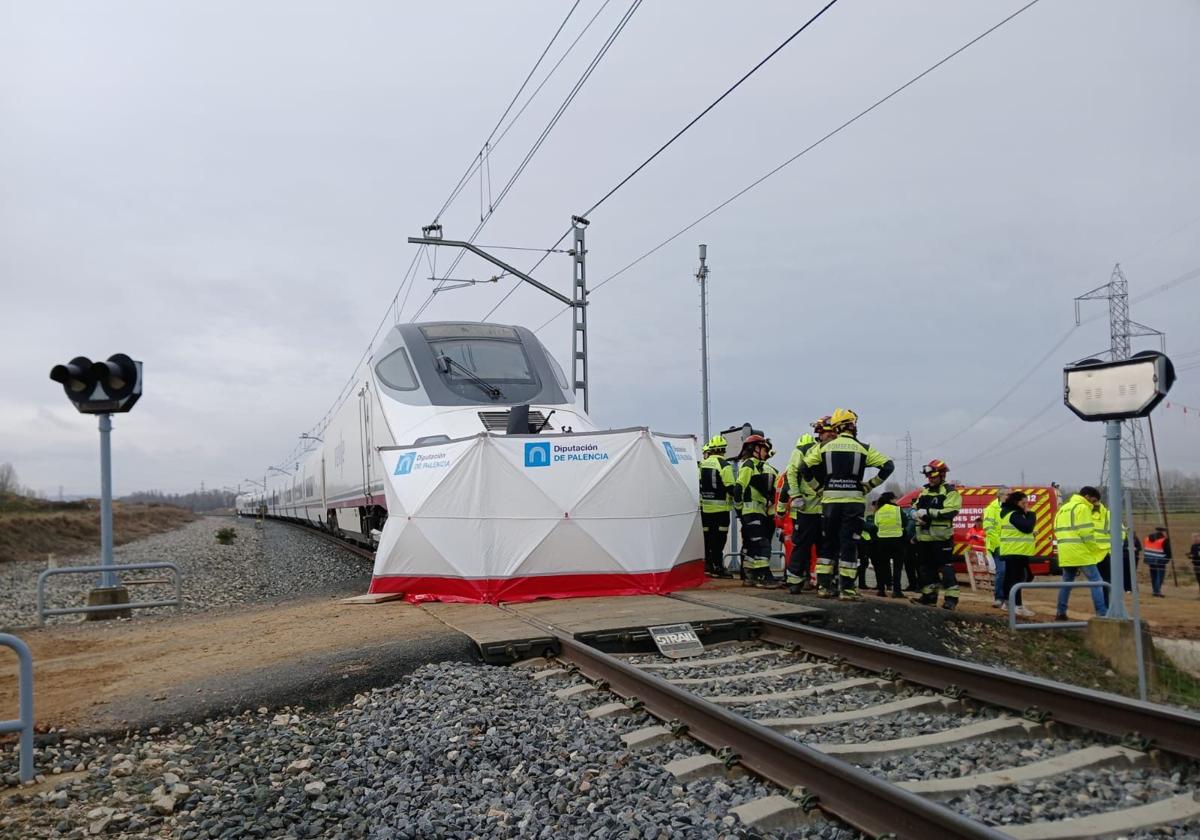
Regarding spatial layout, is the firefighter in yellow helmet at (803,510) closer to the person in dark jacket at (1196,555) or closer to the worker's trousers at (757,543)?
the worker's trousers at (757,543)

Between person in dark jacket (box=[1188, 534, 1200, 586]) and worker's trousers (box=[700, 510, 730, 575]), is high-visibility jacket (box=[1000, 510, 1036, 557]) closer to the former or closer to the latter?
worker's trousers (box=[700, 510, 730, 575])

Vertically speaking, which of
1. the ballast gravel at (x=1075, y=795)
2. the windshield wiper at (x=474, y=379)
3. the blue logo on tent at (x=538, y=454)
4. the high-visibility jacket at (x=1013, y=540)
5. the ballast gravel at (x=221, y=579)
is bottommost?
the ballast gravel at (x=221, y=579)

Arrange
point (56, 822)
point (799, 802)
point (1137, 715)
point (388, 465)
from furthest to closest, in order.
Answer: point (388, 465)
point (1137, 715)
point (56, 822)
point (799, 802)

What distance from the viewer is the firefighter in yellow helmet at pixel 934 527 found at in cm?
1070

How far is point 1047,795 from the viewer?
3904 millimetres

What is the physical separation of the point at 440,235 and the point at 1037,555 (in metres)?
13.9

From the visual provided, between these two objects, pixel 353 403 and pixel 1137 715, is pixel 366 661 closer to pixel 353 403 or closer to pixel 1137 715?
pixel 1137 715

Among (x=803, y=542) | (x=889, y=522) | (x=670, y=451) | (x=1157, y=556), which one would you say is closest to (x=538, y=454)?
(x=670, y=451)


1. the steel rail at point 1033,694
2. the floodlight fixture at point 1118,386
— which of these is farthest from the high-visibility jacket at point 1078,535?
the steel rail at point 1033,694

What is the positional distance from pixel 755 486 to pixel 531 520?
9.79 ft

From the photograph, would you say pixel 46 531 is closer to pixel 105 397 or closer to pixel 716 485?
pixel 105 397

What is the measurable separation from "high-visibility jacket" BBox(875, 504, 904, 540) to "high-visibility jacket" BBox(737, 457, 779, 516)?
1.54m

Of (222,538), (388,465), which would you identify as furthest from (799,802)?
(222,538)

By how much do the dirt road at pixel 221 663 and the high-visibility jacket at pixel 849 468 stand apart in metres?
4.45
